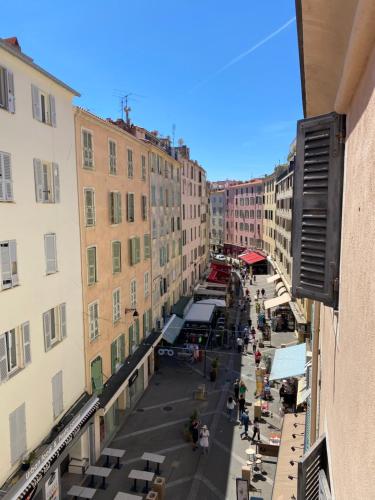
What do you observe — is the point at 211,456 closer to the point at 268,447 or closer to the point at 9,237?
the point at 268,447

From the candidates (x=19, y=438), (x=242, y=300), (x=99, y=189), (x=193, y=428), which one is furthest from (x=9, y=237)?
→ (x=242, y=300)

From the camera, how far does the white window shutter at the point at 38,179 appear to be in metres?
13.1

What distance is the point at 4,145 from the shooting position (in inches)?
448

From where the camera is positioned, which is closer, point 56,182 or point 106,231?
point 56,182

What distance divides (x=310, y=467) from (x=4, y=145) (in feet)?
34.9

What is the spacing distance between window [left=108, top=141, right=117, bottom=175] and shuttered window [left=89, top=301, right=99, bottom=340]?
639 centimetres

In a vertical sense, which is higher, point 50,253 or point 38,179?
point 38,179

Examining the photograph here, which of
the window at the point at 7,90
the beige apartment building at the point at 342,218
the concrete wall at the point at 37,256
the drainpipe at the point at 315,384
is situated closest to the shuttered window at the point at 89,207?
the concrete wall at the point at 37,256

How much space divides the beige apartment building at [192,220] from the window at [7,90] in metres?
26.8

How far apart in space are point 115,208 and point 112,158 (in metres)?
2.44

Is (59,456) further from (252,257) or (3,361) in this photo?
(252,257)

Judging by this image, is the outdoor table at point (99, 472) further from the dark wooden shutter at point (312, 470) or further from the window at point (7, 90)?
the window at point (7, 90)

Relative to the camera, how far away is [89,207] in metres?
17.4

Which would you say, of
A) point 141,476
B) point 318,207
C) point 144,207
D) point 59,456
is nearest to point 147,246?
point 144,207
